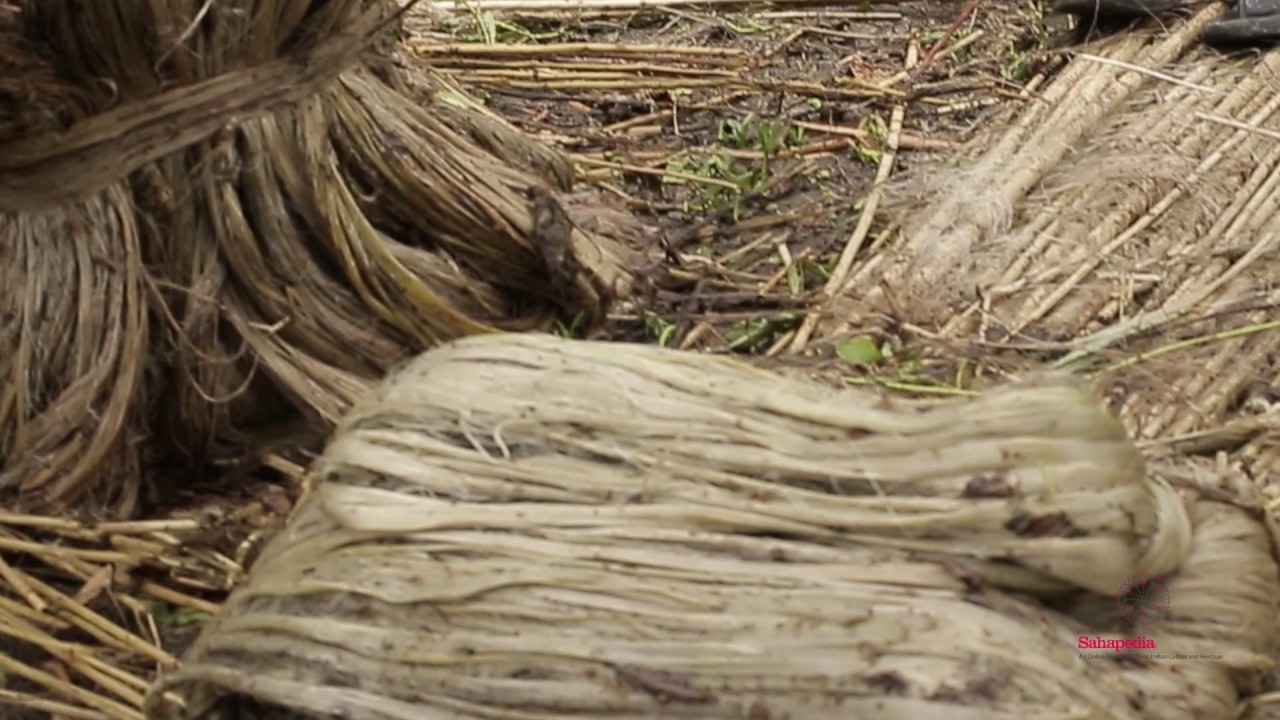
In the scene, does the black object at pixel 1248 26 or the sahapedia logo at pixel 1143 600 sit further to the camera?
the black object at pixel 1248 26

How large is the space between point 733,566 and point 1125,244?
3.24ft

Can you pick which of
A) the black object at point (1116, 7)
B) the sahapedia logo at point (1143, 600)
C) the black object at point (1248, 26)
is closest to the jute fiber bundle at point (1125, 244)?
the black object at point (1248, 26)

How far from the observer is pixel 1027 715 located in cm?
88

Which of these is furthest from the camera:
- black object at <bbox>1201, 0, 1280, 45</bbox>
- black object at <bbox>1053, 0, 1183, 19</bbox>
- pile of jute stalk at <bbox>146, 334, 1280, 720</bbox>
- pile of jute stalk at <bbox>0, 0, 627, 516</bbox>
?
black object at <bbox>1053, 0, 1183, 19</bbox>

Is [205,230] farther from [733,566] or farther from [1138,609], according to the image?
[1138,609]

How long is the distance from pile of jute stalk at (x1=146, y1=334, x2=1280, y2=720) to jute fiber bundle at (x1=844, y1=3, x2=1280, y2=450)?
0.39 metres

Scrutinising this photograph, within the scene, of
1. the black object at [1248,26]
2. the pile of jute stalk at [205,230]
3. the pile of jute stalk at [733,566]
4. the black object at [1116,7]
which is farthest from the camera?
the black object at [1116,7]

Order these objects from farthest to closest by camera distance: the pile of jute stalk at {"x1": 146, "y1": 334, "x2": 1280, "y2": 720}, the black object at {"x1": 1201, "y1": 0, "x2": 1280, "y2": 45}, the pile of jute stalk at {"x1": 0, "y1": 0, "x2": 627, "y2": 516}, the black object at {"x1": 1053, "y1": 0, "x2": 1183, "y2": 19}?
1. the black object at {"x1": 1053, "y1": 0, "x2": 1183, "y2": 19}
2. the black object at {"x1": 1201, "y1": 0, "x2": 1280, "y2": 45}
3. the pile of jute stalk at {"x1": 0, "y1": 0, "x2": 627, "y2": 516}
4. the pile of jute stalk at {"x1": 146, "y1": 334, "x2": 1280, "y2": 720}

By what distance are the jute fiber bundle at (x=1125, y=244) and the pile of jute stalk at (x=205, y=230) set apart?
453 millimetres

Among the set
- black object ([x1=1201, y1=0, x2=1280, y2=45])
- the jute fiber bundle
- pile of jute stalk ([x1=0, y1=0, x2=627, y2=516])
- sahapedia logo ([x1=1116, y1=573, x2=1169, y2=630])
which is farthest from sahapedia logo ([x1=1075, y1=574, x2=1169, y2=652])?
black object ([x1=1201, y1=0, x2=1280, y2=45])

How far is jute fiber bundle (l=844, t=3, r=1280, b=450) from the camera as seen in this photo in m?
1.52

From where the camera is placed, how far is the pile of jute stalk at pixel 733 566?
92 cm

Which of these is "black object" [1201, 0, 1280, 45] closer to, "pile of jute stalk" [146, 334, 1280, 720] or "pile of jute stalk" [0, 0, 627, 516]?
"pile of jute stalk" [0, 0, 627, 516]

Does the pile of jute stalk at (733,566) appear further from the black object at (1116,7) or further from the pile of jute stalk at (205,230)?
the black object at (1116,7)
